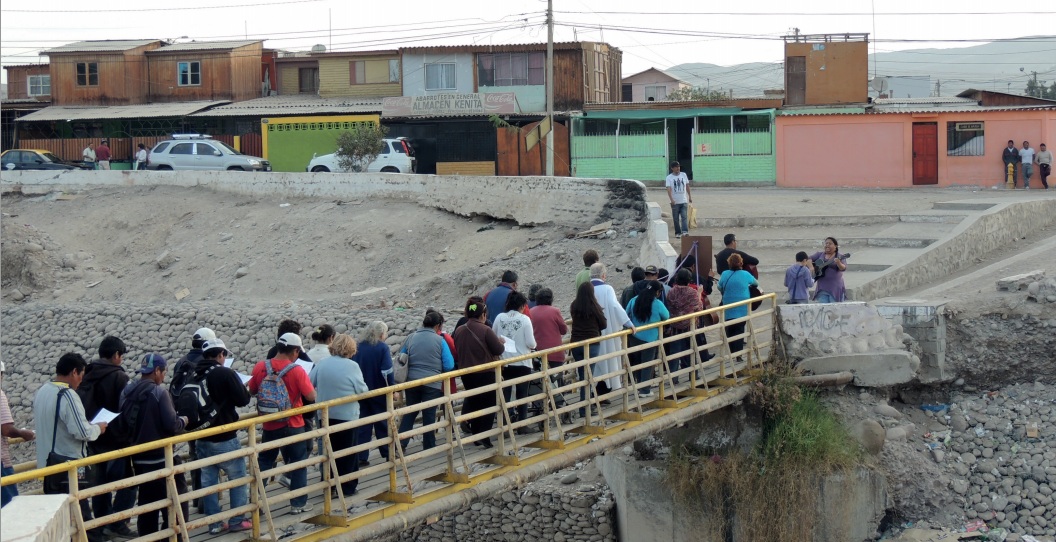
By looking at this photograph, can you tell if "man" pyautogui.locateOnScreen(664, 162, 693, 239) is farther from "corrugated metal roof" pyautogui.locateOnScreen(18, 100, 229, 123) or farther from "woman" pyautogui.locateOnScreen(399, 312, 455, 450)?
"corrugated metal roof" pyautogui.locateOnScreen(18, 100, 229, 123)

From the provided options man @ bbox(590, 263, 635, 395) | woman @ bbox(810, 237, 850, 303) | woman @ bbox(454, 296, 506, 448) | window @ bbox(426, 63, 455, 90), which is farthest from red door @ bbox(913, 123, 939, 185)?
woman @ bbox(454, 296, 506, 448)

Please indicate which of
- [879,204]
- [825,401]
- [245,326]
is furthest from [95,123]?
[825,401]

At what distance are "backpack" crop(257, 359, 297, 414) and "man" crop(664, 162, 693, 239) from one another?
37.2 feet

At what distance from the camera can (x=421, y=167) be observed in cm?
3347

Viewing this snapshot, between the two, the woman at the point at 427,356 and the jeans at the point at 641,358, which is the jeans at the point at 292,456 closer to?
the woman at the point at 427,356

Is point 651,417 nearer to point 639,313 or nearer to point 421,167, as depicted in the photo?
point 639,313

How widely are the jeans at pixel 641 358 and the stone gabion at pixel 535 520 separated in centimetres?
201

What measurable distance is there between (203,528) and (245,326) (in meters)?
13.8

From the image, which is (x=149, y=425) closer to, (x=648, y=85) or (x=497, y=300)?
(x=497, y=300)

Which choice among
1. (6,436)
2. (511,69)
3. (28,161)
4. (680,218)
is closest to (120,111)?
(28,161)

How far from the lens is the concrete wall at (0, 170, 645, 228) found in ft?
71.6

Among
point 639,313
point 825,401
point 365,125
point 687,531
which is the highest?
point 365,125

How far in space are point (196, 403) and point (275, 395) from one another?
1.76 ft

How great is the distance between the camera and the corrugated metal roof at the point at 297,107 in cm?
3525
